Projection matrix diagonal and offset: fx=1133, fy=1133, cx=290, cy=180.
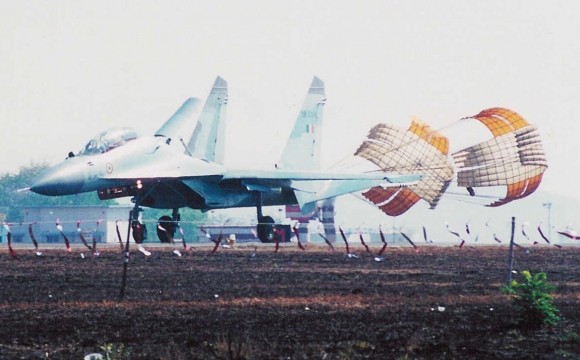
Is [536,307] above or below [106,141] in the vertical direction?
below

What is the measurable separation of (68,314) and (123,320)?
53.6 inches

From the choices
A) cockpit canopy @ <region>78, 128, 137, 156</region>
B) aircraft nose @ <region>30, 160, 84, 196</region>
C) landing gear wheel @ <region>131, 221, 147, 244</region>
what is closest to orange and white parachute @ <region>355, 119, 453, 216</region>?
landing gear wheel @ <region>131, 221, 147, 244</region>

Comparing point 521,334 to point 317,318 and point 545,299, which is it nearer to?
point 545,299

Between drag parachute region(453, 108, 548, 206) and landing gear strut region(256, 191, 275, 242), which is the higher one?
drag parachute region(453, 108, 548, 206)

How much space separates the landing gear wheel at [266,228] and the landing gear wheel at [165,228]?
3.91 metres

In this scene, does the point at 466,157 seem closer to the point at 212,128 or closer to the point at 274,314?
the point at 212,128

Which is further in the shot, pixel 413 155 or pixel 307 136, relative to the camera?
pixel 307 136

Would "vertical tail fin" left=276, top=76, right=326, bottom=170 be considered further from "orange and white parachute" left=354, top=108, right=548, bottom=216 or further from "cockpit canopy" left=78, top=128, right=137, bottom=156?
"cockpit canopy" left=78, top=128, right=137, bottom=156

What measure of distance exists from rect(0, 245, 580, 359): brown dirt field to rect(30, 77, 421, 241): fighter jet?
12.4 metres

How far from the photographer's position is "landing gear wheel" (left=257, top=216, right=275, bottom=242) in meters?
51.2

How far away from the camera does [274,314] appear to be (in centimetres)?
1761

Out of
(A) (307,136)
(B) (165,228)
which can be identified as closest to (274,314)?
(B) (165,228)

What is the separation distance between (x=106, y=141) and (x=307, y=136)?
16906mm

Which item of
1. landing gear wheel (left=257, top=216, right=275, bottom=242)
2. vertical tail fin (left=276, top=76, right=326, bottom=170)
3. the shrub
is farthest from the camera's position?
vertical tail fin (left=276, top=76, right=326, bottom=170)
